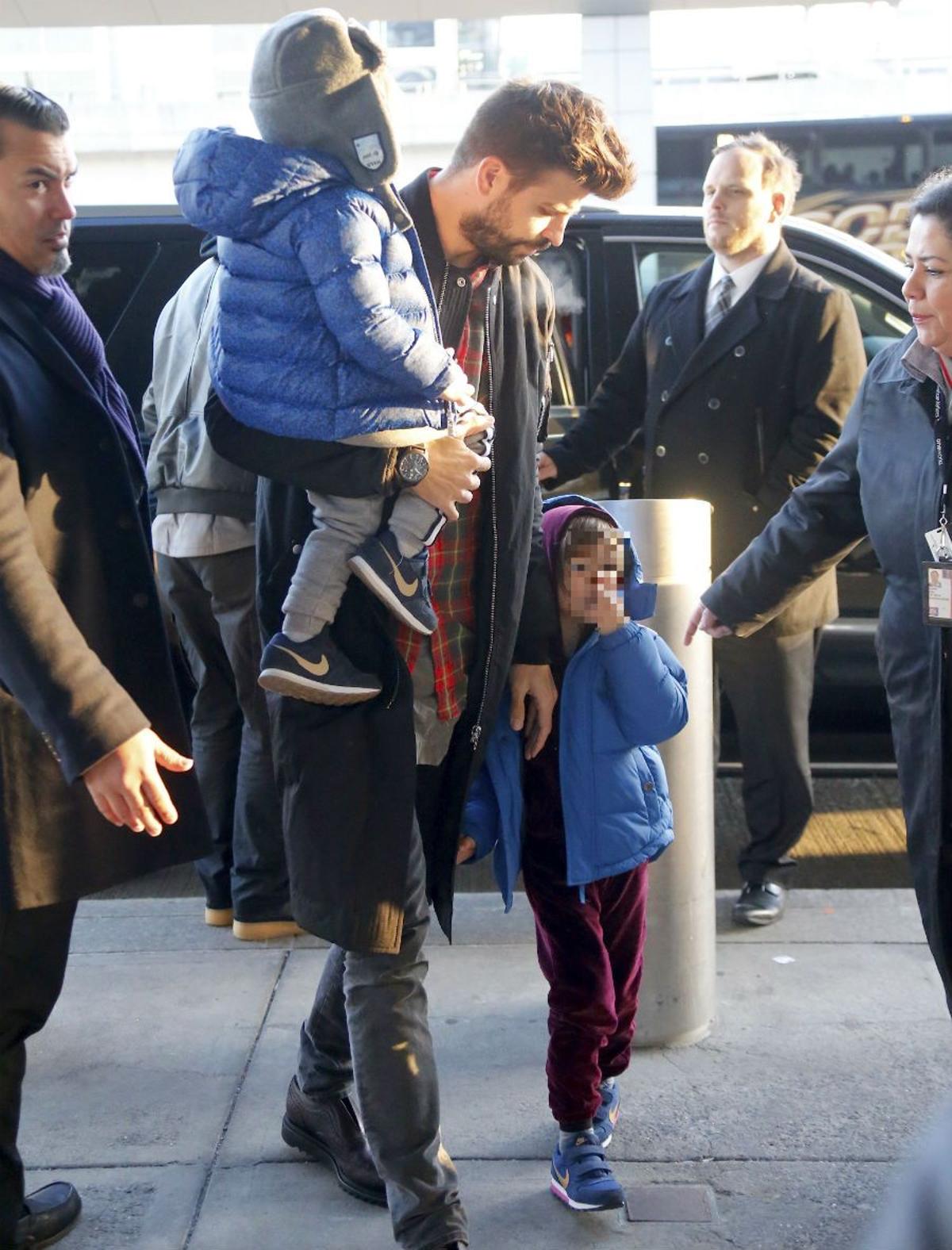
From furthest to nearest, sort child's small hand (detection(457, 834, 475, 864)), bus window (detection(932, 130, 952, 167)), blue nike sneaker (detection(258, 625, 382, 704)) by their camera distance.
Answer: bus window (detection(932, 130, 952, 167)) < child's small hand (detection(457, 834, 475, 864)) < blue nike sneaker (detection(258, 625, 382, 704))

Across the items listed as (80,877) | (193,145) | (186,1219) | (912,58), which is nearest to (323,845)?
(80,877)

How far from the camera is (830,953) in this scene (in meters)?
4.20

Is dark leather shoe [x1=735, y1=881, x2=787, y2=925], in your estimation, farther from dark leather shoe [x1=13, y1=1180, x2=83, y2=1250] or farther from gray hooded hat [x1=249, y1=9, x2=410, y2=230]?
gray hooded hat [x1=249, y1=9, x2=410, y2=230]

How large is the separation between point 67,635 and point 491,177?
1.04 m

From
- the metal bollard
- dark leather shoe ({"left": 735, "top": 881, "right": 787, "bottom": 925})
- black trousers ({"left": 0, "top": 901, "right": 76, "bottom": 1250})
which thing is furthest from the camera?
dark leather shoe ({"left": 735, "top": 881, "right": 787, "bottom": 925})

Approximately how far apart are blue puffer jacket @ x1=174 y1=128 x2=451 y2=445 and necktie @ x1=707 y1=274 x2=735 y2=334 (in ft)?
7.61

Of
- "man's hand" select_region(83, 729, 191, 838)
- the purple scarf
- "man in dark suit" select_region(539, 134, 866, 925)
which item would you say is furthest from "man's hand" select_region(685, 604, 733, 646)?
"man's hand" select_region(83, 729, 191, 838)

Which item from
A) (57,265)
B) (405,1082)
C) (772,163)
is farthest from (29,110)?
(772,163)

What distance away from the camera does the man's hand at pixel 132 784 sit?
7.92 ft

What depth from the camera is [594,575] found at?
2975 mm

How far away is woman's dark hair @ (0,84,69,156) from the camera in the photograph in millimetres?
2588

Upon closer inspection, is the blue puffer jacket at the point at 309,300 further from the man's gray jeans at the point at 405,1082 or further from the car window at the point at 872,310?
the car window at the point at 872,310

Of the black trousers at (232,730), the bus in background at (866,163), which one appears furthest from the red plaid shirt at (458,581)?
the bus in background at (866,163)

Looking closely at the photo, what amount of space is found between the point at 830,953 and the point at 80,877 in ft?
7.62
